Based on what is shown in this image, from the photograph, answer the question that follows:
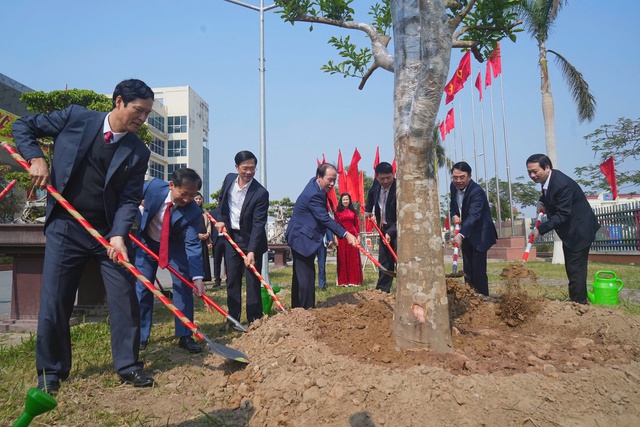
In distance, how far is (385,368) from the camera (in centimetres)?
258

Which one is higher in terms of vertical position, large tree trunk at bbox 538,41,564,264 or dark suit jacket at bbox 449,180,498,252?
large tree trunk at bbox 538,41,564,264

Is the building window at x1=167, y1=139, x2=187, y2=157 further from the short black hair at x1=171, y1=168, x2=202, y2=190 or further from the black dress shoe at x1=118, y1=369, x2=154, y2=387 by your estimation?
the black dress shoe at x1=118, y1=369, x2=154, y2=387

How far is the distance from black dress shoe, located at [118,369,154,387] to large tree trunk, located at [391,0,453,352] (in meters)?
1.68

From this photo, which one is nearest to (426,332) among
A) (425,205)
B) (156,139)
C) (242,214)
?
(425,205)

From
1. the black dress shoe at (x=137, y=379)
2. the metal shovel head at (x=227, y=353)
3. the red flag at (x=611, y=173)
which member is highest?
the red flag at (x=611, y=173)

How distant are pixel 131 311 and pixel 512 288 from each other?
11.3 ft

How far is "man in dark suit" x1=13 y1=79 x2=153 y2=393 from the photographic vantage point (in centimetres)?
290

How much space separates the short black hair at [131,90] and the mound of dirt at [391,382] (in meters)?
1.90

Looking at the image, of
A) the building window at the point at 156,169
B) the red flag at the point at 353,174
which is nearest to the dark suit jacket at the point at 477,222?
the red flag at the point at 353,174

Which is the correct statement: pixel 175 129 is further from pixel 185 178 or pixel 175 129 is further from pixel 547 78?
pixel 185 178

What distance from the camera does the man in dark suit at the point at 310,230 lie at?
4.47 meters

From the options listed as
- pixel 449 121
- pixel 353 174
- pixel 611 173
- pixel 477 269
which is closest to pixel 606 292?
pixel 477 269

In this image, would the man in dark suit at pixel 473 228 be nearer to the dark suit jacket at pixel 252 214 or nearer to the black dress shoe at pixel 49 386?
the dark suit jacket at pixel 252 214

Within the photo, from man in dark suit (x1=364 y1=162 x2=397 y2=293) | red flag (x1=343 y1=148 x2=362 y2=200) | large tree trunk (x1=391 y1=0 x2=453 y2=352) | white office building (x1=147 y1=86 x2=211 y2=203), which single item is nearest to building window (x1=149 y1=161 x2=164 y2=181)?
white office building (x1=147 y1=86 x2=211 y2=203)
